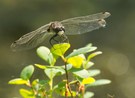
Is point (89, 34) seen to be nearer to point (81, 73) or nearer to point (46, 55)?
point (46, 55)

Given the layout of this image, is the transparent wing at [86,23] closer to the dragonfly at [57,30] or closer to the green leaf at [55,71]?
the dragonfly at [57,30]

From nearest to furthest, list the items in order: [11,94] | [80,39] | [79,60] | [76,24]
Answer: [79,60]
[76,24]
[11,94]
[80,39]

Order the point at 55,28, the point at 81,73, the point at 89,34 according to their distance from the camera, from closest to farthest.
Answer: the point at 81,73
the point at 55,28
the point at 89,34

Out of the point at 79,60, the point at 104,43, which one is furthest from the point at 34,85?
the point at 104,43

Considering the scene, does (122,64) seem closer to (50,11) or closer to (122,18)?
(122,18)

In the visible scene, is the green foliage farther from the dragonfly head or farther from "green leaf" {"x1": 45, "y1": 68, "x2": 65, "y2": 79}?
the dragonfly head

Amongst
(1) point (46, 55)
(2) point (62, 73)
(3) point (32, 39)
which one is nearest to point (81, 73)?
(2) point (62, 73)
